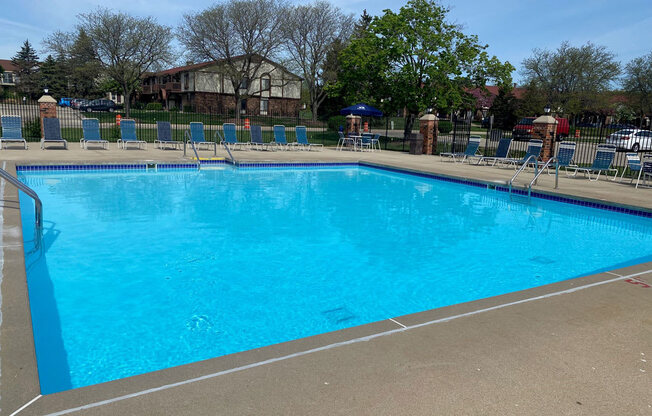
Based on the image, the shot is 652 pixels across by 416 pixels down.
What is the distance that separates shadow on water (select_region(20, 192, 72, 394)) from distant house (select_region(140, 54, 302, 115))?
38.8 m

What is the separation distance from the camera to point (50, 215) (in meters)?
7.71

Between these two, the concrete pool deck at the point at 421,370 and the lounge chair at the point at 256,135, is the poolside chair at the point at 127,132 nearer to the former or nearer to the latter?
the lounge chair at the point at 256,135

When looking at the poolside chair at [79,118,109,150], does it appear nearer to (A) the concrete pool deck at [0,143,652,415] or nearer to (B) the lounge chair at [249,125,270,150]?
(B) the lounge chair at [249,125,270,150]

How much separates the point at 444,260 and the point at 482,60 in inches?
713

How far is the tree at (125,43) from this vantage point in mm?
32969

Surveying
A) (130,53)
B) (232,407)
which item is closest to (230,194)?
(232,407)

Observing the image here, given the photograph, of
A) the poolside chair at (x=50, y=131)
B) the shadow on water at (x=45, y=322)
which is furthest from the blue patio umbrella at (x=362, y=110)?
the shadow on water at (x=45, y=322)

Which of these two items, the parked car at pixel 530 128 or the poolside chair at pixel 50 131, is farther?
the parked car at pixel 530 128

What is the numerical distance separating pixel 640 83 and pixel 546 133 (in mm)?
29934

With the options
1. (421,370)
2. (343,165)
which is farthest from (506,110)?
(421,370)

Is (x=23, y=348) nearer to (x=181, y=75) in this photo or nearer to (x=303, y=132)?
(x=303, y=132)

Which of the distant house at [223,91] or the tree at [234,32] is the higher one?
the tree at [234,32]

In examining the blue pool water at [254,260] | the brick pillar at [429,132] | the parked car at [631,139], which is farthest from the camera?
the parked car at [631,139]

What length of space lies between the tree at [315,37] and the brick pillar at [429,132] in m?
19.3
